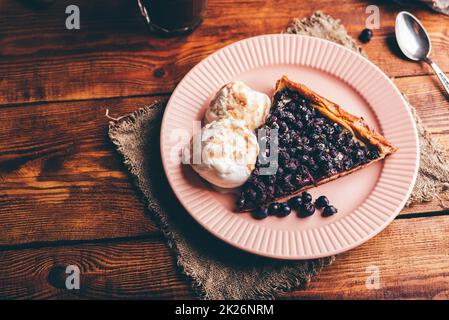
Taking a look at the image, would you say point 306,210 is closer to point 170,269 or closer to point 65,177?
point 170,269

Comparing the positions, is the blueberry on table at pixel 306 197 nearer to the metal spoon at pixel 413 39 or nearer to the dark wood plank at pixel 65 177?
the dark wood plank at pixel 65 177

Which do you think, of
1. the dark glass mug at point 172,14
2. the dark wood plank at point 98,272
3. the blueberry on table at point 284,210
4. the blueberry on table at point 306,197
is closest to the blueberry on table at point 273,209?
the blueberry on table at point 284,210

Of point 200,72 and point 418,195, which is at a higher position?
point 200,72

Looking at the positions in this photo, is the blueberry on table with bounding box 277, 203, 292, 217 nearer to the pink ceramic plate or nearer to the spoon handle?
the pink ceramic plate

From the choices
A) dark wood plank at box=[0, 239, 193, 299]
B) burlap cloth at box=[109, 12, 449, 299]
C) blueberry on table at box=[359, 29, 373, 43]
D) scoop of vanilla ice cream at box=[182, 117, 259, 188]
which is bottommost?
dark wood plank at box=[0, 239, 193, 299]

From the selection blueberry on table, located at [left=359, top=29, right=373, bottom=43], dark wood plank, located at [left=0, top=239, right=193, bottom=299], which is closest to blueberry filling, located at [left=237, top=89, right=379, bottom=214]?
dark wood plank, located at [left=0, top=239, right=193, bottom=299]
